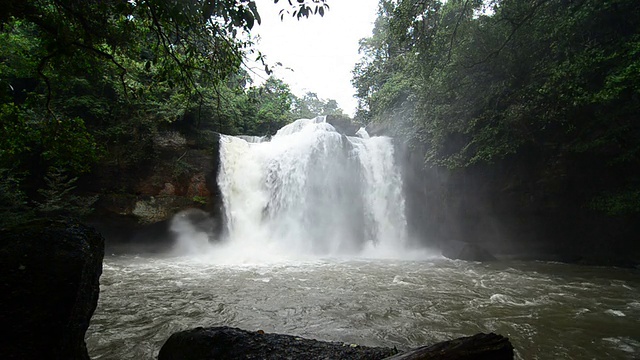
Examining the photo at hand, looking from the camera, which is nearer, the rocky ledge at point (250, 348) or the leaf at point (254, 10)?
the rocky ledge at point (250, 348)

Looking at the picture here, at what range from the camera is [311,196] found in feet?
46.4

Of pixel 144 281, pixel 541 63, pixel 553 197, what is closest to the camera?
pixel 144 281

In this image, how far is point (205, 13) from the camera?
252 centimetres

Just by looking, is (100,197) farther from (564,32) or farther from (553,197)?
(553,197)

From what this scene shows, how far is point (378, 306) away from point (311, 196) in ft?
28.9

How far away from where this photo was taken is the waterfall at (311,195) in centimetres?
1309

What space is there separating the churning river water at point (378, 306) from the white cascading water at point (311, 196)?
12.2 ft

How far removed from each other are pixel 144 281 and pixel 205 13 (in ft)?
22.6

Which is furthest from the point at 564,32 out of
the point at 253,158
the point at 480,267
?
the point at 253,158

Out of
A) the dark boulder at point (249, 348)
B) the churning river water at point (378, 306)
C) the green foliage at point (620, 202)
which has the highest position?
the green foliage at point (620, 202)

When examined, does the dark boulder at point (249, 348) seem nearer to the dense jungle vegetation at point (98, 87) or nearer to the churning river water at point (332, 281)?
the churning river water at point (332, 281)

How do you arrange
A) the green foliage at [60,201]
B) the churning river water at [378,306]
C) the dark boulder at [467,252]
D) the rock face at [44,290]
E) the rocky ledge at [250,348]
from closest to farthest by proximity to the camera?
the rock face at [44,290] → the rocky ledge at [250,348] → the churning river water at [378,306] → the green foliage at [60,201] → the dark boulder at [467,252]

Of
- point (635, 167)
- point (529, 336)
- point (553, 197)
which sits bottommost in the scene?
point (529, 336)

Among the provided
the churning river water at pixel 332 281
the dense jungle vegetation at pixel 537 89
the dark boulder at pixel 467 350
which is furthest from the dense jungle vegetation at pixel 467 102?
the dark boulder at pixel 467 350
